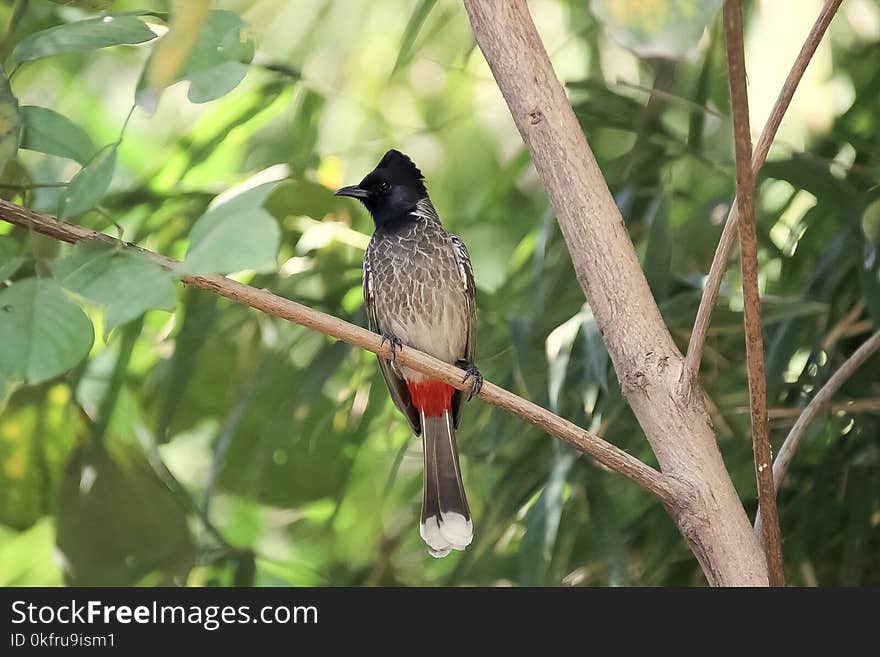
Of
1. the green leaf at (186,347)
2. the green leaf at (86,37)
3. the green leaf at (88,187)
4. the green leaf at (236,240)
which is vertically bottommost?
the green leaf at (236,240)

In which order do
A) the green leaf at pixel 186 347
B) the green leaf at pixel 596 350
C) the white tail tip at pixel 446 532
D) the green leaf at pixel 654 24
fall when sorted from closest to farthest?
the green leaf at pixel 654 24 → the green leaf at pixel 596 350 → the white tail tip at pixel 446 532 → the green leaf at pixel 186 347

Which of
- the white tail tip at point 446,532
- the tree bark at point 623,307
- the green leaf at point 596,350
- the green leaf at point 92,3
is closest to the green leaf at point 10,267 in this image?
the green leaf at point 92,3

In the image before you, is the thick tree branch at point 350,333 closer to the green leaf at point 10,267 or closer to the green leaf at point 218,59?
the green leaf at point 10,267

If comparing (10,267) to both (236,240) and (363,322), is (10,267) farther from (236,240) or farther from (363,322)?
→ (363,322)

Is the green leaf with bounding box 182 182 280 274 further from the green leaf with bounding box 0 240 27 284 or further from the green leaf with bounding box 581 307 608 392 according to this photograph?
the green leaf with bounding box 581 307 608 392

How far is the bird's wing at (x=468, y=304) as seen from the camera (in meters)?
2.51

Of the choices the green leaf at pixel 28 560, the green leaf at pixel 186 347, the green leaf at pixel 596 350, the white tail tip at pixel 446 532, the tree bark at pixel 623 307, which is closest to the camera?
the tree bark at pixel 623 307

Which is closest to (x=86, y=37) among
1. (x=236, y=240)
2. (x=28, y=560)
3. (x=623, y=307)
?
(x=236, y=240)

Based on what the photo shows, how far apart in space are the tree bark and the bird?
3.50ft

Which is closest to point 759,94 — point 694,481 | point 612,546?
point 612,546

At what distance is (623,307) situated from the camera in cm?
132

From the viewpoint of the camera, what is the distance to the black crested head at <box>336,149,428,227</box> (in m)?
2.61

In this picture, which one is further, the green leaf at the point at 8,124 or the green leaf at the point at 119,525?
the green leaf at the point at 119,525

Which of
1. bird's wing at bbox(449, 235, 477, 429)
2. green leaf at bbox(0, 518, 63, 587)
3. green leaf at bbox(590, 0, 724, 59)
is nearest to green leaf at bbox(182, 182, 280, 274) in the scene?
green leaf at bbox(590, 0, 724, 59)
